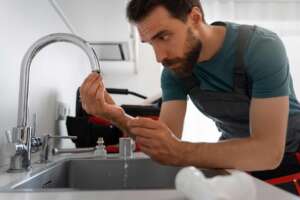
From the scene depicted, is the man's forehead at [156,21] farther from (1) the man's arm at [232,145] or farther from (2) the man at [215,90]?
(1) the man's arm at [232,145]

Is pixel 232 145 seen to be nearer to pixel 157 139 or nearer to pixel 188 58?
pixel 157 139

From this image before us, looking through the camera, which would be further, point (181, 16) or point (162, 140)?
point (181, 16)

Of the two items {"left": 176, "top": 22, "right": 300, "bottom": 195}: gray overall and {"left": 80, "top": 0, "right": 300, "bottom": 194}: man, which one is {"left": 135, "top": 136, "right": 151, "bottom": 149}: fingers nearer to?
{"left": 80, "top": 0, "right": 300, "bottom": 194}: man

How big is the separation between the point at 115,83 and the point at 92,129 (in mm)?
1261

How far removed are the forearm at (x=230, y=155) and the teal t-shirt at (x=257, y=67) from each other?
A: 5.2 inches

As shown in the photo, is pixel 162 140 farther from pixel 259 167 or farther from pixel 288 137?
pixel 288 137

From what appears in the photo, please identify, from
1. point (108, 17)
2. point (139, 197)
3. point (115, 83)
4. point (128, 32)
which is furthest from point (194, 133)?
point (139, 197)

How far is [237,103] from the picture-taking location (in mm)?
899

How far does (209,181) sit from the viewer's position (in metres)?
0.37

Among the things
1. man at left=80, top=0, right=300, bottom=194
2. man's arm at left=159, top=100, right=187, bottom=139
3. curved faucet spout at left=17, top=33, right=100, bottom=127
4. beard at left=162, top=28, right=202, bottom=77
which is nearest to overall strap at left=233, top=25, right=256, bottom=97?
man at left=80, top=0, right=300, bottom=194

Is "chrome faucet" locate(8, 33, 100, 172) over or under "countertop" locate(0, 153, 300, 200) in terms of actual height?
over

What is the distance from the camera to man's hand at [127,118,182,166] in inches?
26.6

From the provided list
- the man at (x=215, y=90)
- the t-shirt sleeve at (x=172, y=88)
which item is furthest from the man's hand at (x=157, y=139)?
the t-shirt sleeve at (x=172, y=88)

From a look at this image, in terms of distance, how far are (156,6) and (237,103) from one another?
0.34 m
